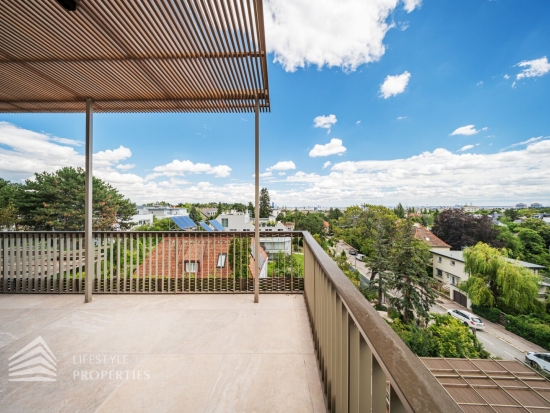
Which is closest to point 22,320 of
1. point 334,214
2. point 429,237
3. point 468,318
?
point 334,214

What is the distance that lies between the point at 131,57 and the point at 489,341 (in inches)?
542

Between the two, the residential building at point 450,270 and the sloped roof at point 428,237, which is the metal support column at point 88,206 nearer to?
the sloped roof at point 428,237

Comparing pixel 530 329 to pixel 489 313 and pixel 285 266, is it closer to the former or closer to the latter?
pixel 489 313

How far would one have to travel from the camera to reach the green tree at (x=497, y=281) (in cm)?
1017

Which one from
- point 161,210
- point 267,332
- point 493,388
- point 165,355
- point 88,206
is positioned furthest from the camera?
point 161,210

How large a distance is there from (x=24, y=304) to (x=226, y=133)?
1313 cm

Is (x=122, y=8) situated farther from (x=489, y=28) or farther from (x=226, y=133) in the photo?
(x=489, y=28)

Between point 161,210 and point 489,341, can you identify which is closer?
point 489,341

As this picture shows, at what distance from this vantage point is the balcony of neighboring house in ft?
2.84

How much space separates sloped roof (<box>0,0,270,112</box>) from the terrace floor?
8.68ft

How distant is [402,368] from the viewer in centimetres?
47

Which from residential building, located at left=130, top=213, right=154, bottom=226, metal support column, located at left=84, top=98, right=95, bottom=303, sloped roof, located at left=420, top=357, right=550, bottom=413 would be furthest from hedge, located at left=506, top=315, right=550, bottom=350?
residential building, located at left=130, top=213, right=154, bottom=226

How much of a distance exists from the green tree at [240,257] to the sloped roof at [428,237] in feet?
40.8

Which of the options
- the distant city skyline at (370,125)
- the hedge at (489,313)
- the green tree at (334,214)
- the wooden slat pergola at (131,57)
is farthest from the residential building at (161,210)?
the hedge at (489,313)
